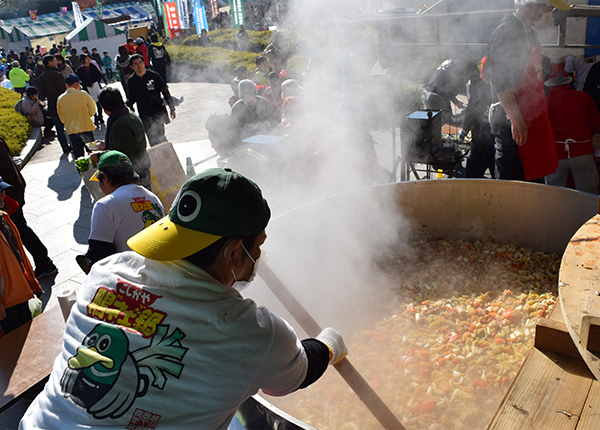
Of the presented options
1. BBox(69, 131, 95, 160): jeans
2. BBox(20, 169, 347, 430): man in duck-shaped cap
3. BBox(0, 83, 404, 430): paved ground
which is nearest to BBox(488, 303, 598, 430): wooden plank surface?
BBox(20, 169, 347, 430): man in duck-shaped cap

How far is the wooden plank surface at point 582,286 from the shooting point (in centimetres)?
139

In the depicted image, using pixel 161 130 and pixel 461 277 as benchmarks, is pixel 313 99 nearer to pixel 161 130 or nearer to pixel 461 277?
pixel 161 130

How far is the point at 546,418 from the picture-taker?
183 centimetres

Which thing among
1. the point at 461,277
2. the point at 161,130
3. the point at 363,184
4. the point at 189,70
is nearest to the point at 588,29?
the point at 363,184

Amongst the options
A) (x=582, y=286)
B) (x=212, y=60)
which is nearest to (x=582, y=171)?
(x=582, y=286)

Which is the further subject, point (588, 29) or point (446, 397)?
point (588, 29)

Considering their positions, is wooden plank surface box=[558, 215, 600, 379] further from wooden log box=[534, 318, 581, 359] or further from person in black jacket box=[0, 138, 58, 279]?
person in black jacket box=[0, 138, 58, 279]

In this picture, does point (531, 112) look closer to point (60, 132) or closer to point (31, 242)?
point (31, 242)

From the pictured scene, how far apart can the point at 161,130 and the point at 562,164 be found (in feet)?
22.3

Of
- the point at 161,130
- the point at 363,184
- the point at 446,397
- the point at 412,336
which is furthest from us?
the point at 161,130

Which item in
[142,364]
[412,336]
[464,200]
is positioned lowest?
[412,336]

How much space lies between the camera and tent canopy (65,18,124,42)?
22.6 m

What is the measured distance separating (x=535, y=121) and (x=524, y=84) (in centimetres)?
35

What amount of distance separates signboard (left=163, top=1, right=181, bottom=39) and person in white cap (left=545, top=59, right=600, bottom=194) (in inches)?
776
